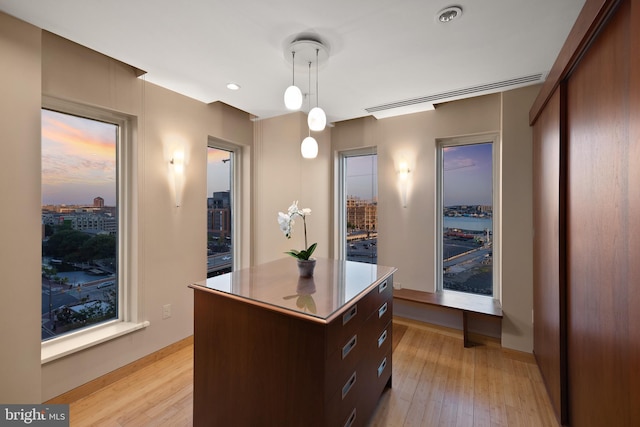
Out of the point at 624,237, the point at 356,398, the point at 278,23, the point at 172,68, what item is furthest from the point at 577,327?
the point at 172,68

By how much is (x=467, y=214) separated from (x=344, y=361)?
2.48 meters

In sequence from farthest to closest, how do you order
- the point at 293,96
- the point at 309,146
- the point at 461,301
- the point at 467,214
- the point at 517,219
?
the point at 467,214
the point at 461,301
the point at 517,219
the point at 309,146
the point at 293,96

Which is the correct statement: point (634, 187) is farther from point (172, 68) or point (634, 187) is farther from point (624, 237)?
point (172, 68)

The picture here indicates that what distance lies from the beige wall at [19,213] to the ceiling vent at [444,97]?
278 cm

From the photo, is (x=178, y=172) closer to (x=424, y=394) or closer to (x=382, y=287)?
(x=382, y=287)

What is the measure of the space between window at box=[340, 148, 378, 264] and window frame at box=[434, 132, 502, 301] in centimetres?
75

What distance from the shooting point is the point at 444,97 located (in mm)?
2729

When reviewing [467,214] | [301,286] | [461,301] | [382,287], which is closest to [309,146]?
[301,286]

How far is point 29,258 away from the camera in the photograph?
1736mm

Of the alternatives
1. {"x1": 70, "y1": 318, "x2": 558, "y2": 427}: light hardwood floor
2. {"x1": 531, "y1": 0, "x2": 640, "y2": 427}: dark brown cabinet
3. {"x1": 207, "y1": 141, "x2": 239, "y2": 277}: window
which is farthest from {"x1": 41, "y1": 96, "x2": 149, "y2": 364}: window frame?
{"x1": 531, "y1": 0, "x2": 640, "y2": 427}: dark brown cabinet

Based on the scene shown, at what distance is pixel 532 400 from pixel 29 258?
3.58 metres

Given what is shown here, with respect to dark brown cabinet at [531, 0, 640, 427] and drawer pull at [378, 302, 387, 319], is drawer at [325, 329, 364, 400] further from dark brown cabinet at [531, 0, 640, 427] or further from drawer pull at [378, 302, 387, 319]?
dark brown cabinet at [531, 0, 640, 427]

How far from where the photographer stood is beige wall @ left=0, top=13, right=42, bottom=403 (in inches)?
64.5

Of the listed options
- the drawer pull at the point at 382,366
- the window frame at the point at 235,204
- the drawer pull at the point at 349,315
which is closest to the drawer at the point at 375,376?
the drawer pull at the point at 382,366
